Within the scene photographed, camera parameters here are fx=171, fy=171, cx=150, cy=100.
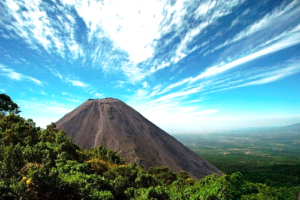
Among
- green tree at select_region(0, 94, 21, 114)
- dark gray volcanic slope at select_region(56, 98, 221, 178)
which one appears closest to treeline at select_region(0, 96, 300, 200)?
green tree at select_region(0, 94, 21, 114)

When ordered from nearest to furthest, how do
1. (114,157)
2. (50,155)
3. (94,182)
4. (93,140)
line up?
1. (94,182)
2. (50,155)
3. (114,157)
4. (93,140)

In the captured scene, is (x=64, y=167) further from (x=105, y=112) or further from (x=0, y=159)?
(x=105, y=112)

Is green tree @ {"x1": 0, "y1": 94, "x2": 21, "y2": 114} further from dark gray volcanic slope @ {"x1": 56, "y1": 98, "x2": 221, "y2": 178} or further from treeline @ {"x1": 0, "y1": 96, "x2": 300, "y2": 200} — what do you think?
dark gray volcanic slope @ {"x1": 56, "y1": 98, "x2": 221, "y2": 178}

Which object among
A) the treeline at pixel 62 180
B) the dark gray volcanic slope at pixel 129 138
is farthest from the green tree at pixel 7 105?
the dark gray volcanic slope at pixel 129 138

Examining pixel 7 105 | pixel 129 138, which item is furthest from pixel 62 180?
pixel 129 138

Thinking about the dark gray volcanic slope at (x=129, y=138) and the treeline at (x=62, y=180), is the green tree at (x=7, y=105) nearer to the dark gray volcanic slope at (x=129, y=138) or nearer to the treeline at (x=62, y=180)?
the treeline at (x=62, y=180)

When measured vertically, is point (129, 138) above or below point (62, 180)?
above

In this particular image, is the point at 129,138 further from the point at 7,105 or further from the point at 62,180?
the point at 62,180

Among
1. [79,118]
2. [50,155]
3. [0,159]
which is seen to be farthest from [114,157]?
[79,118]
